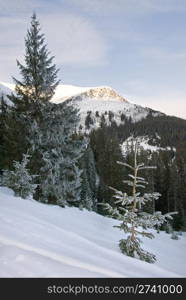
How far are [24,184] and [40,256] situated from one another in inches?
334

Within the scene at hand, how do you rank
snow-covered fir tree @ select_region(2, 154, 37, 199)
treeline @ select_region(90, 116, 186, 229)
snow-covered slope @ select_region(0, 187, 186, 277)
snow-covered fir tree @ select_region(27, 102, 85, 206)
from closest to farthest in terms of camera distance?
1. snow-covered slope @ select_region(0, 187, 186, 277)
2. snow-covered fir tree @ select_region(2, 154, 37, 199)
3. snow-covered fir tree @ select_region(27, 102, 85, 206)
4. treeline @ select_region(90, 116, 186, 229)

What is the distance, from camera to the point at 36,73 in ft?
63.6

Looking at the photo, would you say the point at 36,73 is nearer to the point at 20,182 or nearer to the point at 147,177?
the point at 20,182

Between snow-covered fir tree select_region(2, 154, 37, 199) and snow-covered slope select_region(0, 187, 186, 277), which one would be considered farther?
snow-covered fir tree select_region(2, 154, 37, 199)

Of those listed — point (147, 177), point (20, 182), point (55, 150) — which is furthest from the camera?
point (147, 177)

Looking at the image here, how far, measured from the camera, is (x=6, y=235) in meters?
6.57

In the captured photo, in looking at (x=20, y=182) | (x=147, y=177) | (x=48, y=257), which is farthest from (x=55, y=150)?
(x=147, y=177)

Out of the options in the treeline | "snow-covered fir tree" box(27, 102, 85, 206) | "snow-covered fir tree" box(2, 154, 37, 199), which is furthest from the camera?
the treeline

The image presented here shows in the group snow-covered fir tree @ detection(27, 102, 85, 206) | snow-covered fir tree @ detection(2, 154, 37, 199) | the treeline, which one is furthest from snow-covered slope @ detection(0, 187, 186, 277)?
the treeline

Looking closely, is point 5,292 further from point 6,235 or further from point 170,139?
point 170,139

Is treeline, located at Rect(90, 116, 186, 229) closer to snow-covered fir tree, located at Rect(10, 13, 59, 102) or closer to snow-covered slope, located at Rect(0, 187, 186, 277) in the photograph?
snow-covered fir tree, located at Rect(10, 13, 59, 102)

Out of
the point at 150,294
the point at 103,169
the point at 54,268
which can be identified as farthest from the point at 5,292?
the point at 103,169

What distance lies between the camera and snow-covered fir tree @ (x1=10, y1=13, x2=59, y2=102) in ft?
63.2

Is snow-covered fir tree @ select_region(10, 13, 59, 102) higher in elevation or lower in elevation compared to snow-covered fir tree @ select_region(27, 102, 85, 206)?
higher
